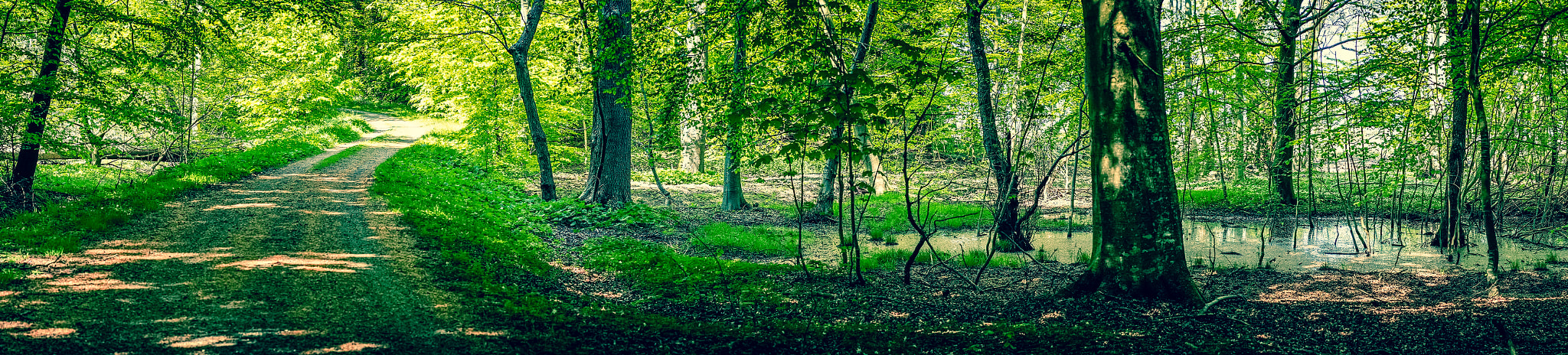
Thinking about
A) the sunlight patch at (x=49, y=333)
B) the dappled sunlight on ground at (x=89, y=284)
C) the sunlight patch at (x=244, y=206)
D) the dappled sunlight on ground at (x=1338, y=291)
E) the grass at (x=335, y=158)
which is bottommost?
the sunlight patch at (x=49, y=333)

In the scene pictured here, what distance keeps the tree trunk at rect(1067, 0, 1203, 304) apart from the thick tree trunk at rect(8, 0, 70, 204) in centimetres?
1079

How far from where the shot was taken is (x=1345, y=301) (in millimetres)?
6016

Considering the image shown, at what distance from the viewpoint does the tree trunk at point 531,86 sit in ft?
38.3

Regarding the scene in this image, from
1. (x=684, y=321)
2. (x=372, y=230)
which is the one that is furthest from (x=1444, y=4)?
(x=372, y=230)

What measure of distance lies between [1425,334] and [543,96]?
15135 mm

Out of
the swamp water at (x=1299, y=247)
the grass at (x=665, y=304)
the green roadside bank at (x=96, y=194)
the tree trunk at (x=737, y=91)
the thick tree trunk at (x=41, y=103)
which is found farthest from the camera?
the swamp water at (x=1299, y=247)

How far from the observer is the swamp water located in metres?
9.08

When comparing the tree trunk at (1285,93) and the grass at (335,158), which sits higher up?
the tree trunk at (1285,93)

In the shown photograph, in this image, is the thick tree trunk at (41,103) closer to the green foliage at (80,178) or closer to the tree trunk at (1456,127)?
the green foliage at (80,178)

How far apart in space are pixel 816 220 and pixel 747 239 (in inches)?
140

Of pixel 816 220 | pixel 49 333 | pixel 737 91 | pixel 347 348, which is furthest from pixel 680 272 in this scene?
pixel 816 220

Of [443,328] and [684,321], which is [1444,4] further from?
[443,328]

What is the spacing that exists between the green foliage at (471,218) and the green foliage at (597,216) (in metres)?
0.32

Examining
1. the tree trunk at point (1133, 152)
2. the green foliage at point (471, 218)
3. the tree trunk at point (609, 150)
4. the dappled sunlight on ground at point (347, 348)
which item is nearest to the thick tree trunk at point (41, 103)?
the green foliage at point (471, 218)
